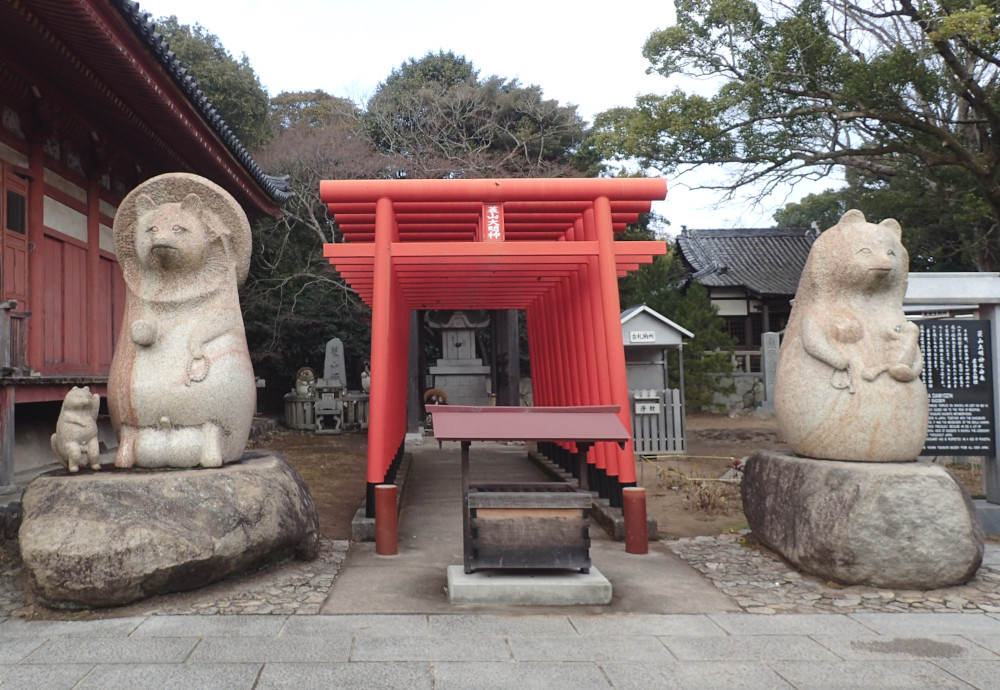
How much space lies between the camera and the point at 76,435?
496cm

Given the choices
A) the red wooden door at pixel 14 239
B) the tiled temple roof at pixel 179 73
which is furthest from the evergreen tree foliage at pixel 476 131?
the red wooden door at pixel 14 239

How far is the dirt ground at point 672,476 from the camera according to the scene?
7.45 m

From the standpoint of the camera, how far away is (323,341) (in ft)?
67.7

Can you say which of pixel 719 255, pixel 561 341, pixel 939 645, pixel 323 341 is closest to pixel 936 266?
pixel 719 255

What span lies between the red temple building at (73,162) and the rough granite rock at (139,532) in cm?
250

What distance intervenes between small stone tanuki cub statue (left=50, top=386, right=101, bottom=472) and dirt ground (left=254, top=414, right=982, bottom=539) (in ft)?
7.46

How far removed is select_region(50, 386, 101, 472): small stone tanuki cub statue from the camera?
16.1 feet

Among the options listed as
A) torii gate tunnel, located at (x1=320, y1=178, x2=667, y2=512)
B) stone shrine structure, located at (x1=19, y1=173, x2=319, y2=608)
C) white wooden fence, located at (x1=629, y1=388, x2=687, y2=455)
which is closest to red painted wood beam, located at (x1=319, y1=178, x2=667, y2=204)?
torii gate tunnel, located at (x1=320, y1=178, x2=667, y2=512)

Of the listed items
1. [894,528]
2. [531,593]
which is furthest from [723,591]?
[531,593]

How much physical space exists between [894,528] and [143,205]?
5696mm

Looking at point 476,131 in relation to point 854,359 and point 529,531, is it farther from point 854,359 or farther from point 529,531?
point 529,531

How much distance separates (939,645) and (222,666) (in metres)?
3.77

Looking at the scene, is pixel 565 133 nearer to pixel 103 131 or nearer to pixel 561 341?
pixel 561 341

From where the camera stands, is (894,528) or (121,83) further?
(121,83)
